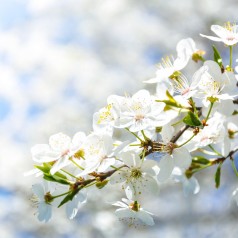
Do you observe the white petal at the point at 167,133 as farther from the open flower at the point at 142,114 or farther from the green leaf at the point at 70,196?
the green leaf at the point at 70,196

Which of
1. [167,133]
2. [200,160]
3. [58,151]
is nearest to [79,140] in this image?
[58,151]

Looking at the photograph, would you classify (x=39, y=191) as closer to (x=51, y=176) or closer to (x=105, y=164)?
(x=51, y=176)

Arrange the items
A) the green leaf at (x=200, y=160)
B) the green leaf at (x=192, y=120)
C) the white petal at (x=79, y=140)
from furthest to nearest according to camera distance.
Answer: the green leaf at (x=200, y=160), the white petal at (x=79, y=140), the green leaf at (x=192, y=120)

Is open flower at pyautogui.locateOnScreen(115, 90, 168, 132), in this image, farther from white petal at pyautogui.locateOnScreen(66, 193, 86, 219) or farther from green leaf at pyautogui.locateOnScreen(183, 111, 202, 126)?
white petal at pyautogui.locateOnScreen(66, 193, 86, 219)

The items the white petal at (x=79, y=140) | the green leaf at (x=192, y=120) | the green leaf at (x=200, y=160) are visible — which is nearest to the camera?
the green leaf at (x=192, y=120)

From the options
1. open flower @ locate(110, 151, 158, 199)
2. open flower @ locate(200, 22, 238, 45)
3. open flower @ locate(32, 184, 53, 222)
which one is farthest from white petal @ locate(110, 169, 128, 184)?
open flower @ locate(200, 22, 238, 45)

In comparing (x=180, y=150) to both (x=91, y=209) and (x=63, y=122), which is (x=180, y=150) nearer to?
(x=91, y=209)

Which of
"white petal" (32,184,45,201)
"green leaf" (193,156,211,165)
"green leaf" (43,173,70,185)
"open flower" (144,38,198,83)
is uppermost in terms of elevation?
"open flower" (144,38,198,83)

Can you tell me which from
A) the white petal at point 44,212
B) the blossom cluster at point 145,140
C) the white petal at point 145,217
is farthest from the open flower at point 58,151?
the white petal at point 145,217
